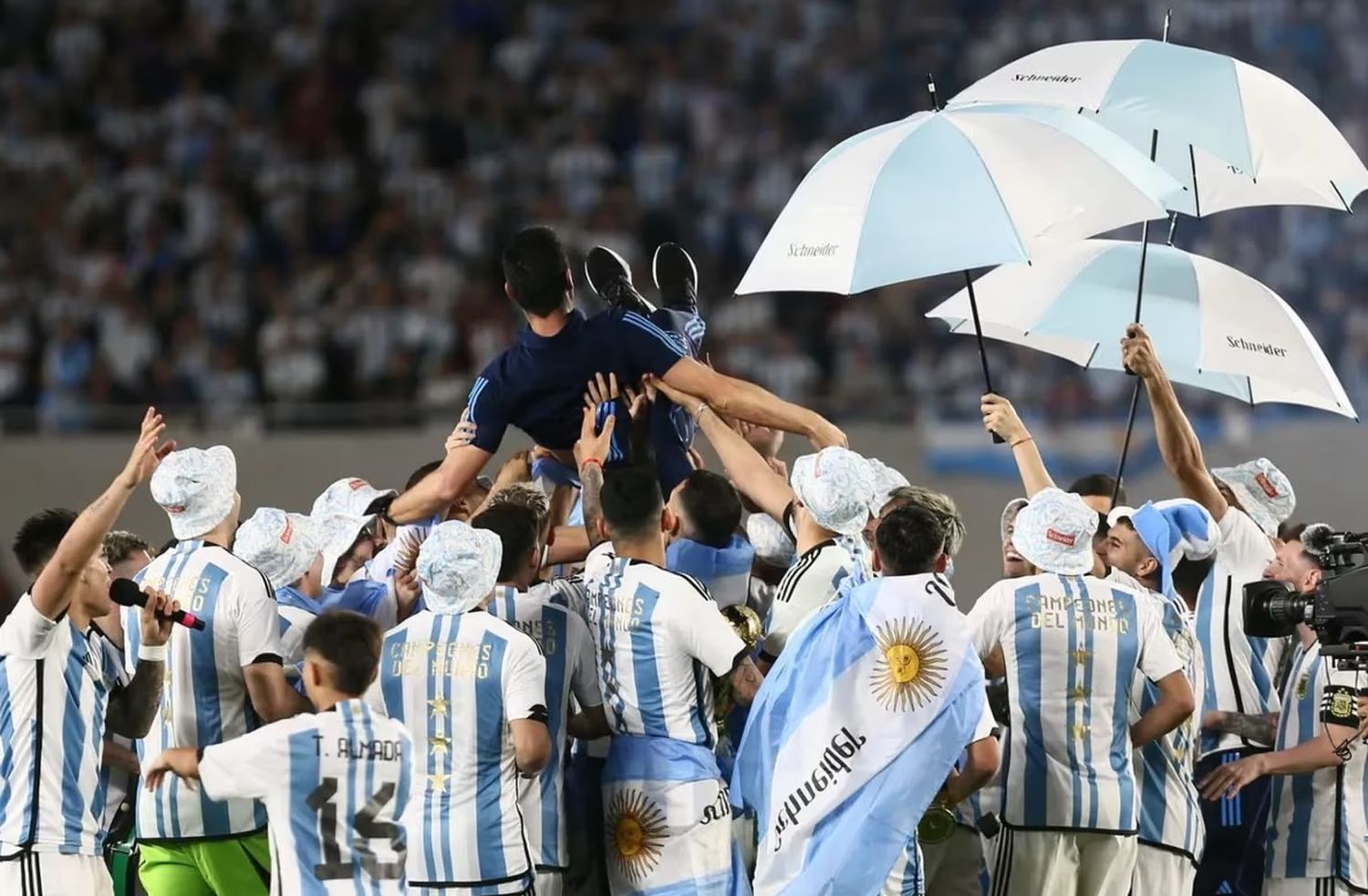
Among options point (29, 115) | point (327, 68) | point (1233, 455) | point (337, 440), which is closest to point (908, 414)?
point (1233, 455)

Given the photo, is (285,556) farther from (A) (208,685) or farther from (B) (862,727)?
(B) (862,727)

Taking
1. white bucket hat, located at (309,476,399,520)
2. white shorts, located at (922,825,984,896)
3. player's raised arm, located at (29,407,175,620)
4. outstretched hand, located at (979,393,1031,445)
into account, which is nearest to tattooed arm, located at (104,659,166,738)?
player's raised arm, located at (29,407,175,620)

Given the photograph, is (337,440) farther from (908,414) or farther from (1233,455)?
(1233,455)

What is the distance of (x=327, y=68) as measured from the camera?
1783 centimetres

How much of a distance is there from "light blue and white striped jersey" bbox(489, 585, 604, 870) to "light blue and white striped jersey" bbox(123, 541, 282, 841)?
73 centimetres

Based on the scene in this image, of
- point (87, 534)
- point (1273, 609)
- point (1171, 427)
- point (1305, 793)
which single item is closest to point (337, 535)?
point (87, 534)

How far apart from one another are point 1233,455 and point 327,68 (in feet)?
28.7

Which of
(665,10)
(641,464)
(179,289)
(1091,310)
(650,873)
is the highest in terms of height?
(665,10)

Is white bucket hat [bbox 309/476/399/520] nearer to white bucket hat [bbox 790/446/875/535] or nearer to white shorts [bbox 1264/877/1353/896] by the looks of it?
white bucket hat [bbox 790/446/875/535]

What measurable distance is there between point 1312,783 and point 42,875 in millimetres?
4134

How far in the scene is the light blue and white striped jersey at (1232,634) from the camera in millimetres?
7082

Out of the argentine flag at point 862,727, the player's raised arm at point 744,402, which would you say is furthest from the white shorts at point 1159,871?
the player's raised arm at point 744,402

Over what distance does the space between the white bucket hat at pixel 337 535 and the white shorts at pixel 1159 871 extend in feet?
9.52

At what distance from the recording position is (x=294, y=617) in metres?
6.34
